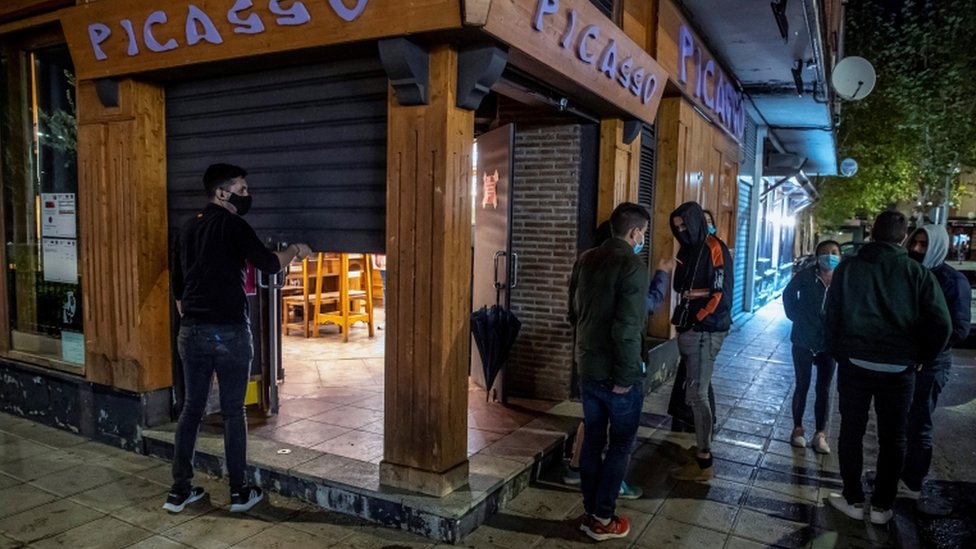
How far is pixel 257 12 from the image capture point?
4.11 meters

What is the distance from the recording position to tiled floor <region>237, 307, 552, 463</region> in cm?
498

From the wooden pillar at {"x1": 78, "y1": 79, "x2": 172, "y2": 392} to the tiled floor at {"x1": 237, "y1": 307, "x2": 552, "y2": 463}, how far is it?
114 centimetres

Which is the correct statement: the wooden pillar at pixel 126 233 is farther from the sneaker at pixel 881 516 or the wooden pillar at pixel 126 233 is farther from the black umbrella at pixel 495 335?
the sneaker at pixel 881 516

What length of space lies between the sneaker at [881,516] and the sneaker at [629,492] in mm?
1462

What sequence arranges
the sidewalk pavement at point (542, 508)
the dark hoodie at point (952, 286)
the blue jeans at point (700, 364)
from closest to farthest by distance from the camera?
the sidewalk pavement at point (542, 508), the dark hoodie at point (952, 286), the blue jeans at point (700, 364)

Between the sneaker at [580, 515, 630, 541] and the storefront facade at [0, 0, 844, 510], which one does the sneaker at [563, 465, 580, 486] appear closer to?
the sneaker at [580, 515, 630, 541]

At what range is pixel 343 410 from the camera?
5848mm

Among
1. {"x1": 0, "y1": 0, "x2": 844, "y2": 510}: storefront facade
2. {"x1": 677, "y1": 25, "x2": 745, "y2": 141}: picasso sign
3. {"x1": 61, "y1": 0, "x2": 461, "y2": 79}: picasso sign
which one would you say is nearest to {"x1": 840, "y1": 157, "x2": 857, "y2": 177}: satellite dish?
{"x1": 677, "y1": 25, "x2": 745, "y2": 141}: picasso sign

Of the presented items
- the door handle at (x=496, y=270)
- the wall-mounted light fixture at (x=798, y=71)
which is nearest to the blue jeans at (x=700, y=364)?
the door handle at (x=496, y=270)

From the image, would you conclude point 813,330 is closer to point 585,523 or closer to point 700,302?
point 700,302

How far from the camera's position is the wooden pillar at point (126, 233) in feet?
16.6

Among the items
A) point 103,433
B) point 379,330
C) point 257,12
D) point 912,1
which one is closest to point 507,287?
point 257,12

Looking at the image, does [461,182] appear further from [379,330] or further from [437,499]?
[379,330]

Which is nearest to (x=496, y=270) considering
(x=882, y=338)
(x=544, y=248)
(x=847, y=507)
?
(x=544, y=248)
